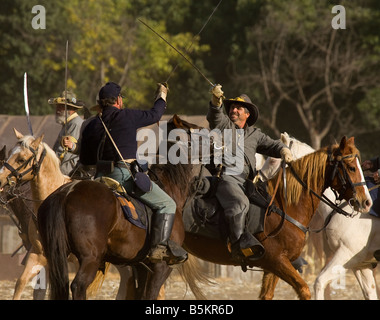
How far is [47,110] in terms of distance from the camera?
107 ft

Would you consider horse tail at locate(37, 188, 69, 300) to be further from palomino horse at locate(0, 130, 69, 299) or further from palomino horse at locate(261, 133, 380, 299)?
palomino horse at locate(261, 133, 380, 299)

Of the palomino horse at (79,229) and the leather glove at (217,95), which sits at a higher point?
the leather glove at (217,95)

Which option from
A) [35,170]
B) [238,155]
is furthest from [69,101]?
[238,155]

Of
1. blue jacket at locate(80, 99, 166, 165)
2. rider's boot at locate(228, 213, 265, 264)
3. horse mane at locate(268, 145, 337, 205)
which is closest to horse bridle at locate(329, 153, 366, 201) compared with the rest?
horse mane at locate(268, 145, 337, 205)

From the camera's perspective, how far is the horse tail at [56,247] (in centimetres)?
759

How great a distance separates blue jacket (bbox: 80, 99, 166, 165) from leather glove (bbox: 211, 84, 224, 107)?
2.51 ft

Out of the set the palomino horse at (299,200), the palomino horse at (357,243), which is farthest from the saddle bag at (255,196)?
the palomino horse at (357,243)

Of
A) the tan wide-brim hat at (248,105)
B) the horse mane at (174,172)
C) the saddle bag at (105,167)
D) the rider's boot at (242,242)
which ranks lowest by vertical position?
the rider's boot at (242,242)

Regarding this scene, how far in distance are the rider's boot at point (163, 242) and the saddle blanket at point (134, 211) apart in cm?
12

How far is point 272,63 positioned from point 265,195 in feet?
72.7

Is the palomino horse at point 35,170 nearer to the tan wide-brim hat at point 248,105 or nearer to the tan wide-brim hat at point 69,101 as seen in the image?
the tan wide-brim hat at point 69,101

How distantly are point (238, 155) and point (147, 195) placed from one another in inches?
65.0
